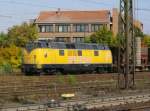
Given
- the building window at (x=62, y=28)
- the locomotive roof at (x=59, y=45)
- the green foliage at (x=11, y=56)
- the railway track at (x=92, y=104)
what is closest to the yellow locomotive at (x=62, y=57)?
the locomotive roof at (x=59, y=45)

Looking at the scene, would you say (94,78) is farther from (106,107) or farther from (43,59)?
(106,107)

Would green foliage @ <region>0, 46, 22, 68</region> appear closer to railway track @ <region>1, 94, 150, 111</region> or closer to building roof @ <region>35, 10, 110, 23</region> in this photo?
railway track @ <region>1, 94, 150, 111</region>

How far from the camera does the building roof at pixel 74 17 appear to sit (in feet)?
346

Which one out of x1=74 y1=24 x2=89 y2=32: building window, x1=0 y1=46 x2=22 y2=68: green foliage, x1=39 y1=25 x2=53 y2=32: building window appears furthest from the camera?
x1=39 y1=25 x2=53 y2=32: building window

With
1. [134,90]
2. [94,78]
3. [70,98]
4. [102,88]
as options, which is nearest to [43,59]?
[94,78]

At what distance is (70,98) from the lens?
20.8 metres

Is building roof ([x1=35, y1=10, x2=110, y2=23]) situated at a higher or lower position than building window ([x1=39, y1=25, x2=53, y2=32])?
higher

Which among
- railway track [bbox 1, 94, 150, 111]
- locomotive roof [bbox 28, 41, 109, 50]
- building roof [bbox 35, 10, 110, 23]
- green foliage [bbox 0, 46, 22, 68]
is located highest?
railway track [bbox 1, 94, 150, 111]

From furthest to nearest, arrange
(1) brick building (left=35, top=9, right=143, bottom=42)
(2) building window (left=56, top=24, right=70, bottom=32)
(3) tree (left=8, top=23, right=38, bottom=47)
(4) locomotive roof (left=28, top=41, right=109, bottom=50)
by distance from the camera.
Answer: (2) building window (left=56, top=24, right=70, bottom=32) < (1) brick building (left=35, top=9, right=143, bottom=42) < (3) tree (left=8, top=23, right=38, bottom=47) < (4) locomotive roof (left=28, top=41, right=109, bottom=50)

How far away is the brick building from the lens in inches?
4117

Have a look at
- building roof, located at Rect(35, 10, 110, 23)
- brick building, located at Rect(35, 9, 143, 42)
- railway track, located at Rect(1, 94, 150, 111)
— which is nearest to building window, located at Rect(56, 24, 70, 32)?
brick building, located at Rect(35, 9, 143, 42)

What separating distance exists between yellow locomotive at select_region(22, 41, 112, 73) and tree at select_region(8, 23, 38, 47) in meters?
36.5

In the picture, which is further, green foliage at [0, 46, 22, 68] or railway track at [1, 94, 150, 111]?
green foliage at [0, 46, 22, 68]

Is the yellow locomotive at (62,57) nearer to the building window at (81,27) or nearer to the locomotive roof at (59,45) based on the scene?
the locomotive roof at (59,45)
